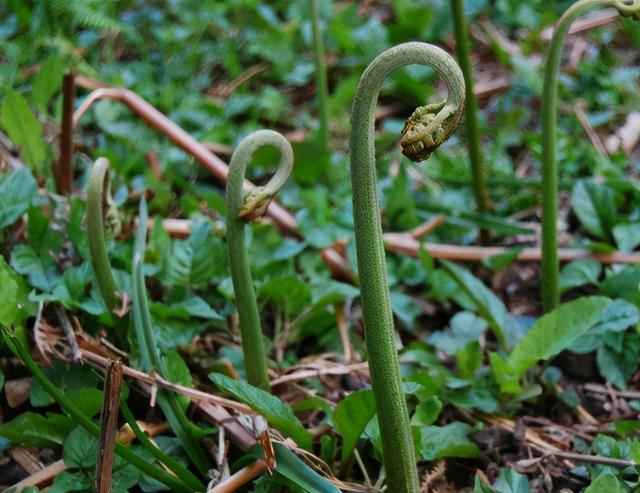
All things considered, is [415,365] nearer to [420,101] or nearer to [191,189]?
[191,189]

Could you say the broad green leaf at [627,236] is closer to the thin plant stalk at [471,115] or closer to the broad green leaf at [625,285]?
the broad green leaf at [625,285]

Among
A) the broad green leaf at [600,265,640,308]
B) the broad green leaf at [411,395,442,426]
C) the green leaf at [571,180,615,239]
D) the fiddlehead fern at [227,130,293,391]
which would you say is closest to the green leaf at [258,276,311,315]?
the fiddlehead fern at [227,130,293,391]

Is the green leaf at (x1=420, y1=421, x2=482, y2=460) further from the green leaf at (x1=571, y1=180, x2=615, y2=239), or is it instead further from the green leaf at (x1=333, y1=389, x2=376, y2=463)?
the green leaf at (x1=571, y1=180, x2=615, y2=239)

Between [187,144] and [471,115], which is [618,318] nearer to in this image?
[471,115]

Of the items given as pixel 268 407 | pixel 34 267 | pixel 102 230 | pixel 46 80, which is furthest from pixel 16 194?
pixel 268 407

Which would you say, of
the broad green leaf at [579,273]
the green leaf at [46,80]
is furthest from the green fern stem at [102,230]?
the broad green leaf at [579,273]
